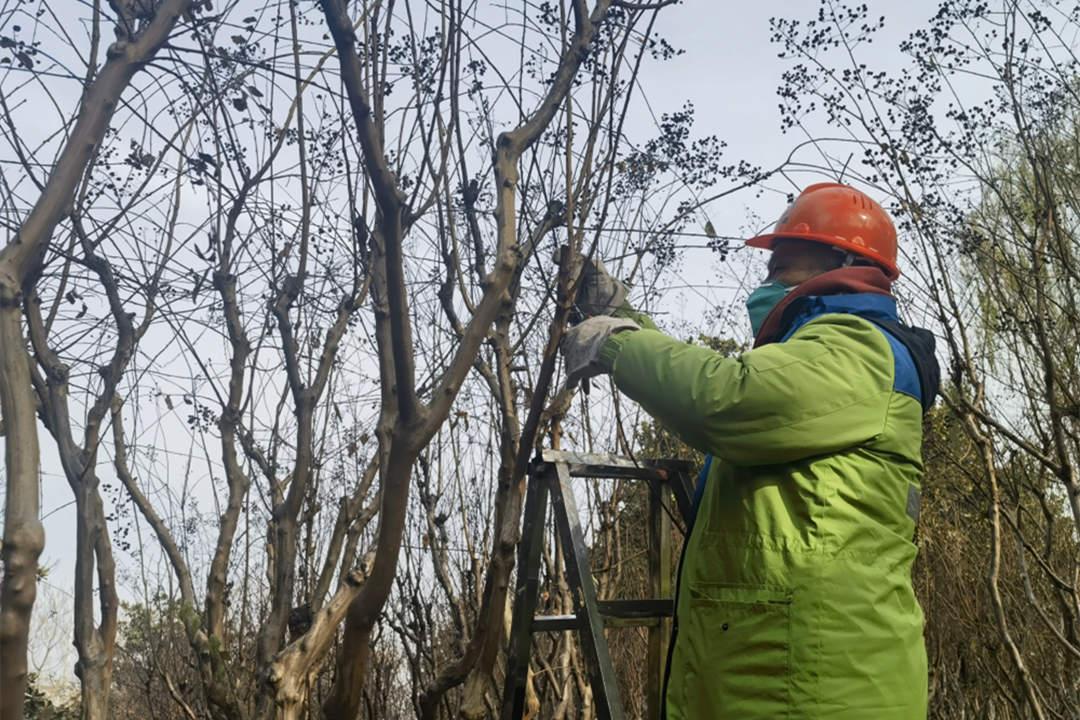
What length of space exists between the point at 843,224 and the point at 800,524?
0.86 metres

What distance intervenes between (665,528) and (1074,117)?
3.39 metres

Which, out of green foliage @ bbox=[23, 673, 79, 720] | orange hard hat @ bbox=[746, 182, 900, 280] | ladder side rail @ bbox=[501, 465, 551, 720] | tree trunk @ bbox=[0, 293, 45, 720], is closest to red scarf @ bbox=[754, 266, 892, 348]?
orange hard hat @ bbox=[746, 182, 900, 280]

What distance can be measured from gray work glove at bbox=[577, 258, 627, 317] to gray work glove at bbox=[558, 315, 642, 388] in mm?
435

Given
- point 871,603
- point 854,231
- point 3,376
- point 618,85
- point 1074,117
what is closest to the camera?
point 871,603

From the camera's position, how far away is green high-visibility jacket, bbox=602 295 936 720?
2.15 meters

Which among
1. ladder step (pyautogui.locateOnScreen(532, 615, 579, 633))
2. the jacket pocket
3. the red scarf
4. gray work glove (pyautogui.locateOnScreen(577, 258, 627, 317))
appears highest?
gray work glove (pyautogui.locateOnScreen(577, 258, 627, 317))

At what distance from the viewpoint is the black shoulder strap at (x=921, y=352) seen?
7.91ft

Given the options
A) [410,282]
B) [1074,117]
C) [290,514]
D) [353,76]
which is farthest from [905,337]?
[1074,117]

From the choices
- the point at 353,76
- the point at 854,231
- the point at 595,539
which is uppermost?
the point at 353,76

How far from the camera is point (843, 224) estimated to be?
8.88ft

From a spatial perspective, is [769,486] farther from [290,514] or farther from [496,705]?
[496,705]

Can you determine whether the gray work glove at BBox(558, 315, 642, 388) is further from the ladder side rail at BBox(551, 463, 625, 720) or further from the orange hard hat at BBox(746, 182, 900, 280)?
the orange hard hat at BBox(746, 182, 900, 280)

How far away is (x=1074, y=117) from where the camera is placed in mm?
5273

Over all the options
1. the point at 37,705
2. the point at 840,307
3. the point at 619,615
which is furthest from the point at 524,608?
the point at 37,705
